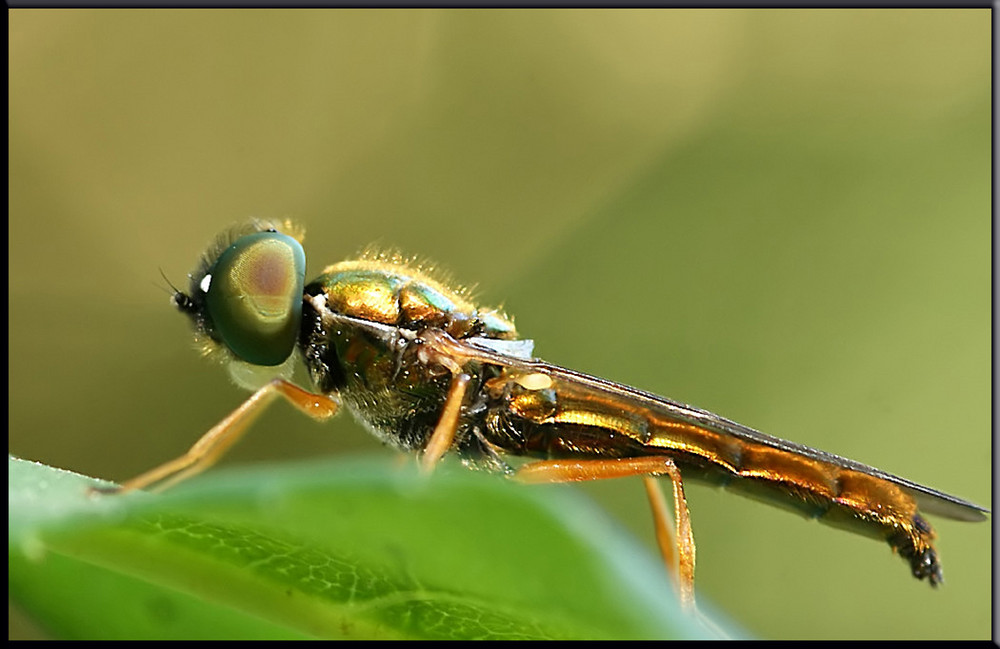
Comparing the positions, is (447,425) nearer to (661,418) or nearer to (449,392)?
(449,392)

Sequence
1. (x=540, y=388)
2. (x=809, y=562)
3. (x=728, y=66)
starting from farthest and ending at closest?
(x=728, y=66)
(x=809, y=562)
(x=540, y=388)

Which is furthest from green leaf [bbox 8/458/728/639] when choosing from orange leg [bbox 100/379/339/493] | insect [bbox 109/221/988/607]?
insect [bbox 109/221/988/607]

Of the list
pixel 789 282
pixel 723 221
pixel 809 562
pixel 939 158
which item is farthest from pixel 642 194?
pixel 809 562

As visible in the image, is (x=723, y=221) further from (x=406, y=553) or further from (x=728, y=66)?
(x=406, y=553)

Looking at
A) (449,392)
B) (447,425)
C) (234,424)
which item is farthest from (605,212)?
(234,424)

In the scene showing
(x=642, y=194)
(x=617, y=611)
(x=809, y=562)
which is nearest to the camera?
(x=617, y=611)

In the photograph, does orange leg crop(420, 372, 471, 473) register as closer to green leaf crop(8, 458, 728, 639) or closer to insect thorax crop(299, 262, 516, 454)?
insect thorax crop(299, 262, 516, 454)

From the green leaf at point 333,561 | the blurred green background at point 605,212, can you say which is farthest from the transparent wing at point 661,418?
the blurred green background at point 605,212
